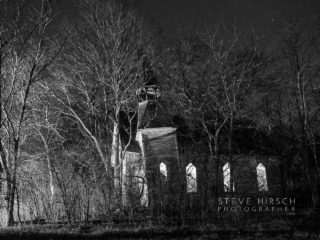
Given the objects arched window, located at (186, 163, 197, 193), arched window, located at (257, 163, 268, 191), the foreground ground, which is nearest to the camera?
the foreground ground

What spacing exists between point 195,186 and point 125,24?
11.7 m

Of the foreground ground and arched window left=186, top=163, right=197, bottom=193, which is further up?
arched window left=186, top=163, right=197, bottom=193

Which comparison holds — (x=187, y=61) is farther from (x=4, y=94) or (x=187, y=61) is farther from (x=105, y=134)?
(x=4, y=94)

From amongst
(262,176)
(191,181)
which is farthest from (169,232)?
(262,176)

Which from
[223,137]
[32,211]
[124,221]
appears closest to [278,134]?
[223,137]

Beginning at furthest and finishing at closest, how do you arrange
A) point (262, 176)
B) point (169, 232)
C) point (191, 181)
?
point (262, 176), point (191, 181), point (169, 232)

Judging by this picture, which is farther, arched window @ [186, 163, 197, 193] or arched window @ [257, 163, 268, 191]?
arched window @ [257, 163, 268, 191]

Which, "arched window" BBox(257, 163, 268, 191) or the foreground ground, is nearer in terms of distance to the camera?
the foreground ground

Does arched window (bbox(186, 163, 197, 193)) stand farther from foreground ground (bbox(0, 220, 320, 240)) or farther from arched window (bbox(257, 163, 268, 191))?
arched window (bbox(257, 163, 268, 191))

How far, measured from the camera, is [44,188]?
14.6 m

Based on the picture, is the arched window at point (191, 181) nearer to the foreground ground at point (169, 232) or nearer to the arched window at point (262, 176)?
the foreground ground at point (169, 232)

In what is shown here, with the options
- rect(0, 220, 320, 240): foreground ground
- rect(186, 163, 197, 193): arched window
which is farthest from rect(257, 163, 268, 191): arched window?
rect(0, 220, 320, 240): foreground ground

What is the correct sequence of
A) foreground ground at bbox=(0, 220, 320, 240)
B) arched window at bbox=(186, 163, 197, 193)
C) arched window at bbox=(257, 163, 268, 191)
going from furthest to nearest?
1. arched window at bbox=(257, 163, 268, 191)
2. arched window at bbox=(186, 163, 197, 193)
3. foreground ground at bbox=(0, 220, 320, 240)

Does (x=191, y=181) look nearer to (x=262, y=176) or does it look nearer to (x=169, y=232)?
(x=169, y=232)
